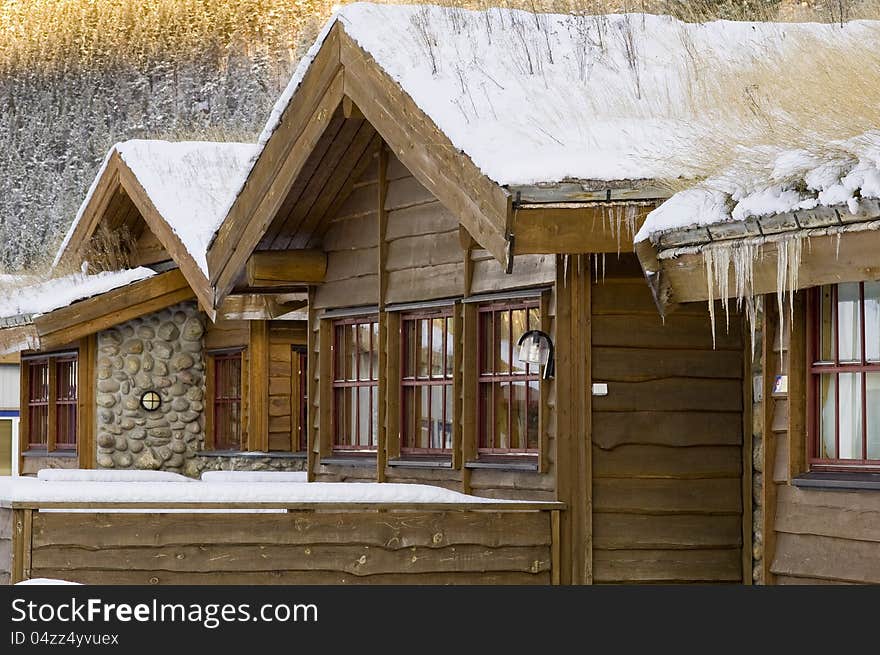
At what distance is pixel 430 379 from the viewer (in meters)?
11.9

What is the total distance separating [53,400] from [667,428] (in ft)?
35.1

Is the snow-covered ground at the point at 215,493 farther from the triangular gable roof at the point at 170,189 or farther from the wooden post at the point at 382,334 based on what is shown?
the triangular gable roof at the point at 170,189

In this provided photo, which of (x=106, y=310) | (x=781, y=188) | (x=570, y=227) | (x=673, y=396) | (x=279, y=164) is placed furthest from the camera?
(x=106, y=310)

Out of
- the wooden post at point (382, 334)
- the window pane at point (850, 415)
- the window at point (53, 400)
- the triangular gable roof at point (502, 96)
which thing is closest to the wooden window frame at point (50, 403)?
the window at point (53, 400)

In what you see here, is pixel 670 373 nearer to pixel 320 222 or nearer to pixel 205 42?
pixel 320 222

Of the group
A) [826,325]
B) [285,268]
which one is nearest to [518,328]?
[826,325]

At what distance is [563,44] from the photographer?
10680 millimetres

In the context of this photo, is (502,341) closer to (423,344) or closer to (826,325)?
(423,344)

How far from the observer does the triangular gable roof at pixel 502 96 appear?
8.99 metres

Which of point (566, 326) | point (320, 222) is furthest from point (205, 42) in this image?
point (566, 326)

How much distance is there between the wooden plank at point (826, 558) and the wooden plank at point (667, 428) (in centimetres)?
112

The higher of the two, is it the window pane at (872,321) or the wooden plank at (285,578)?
the window pane at (872,321)

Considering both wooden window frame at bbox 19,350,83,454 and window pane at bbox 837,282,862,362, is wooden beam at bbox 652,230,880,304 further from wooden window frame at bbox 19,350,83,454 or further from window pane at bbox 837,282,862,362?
wooden window frame at bbox 19,350,83,454

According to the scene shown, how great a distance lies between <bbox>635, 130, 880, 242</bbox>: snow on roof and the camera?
289 inches
